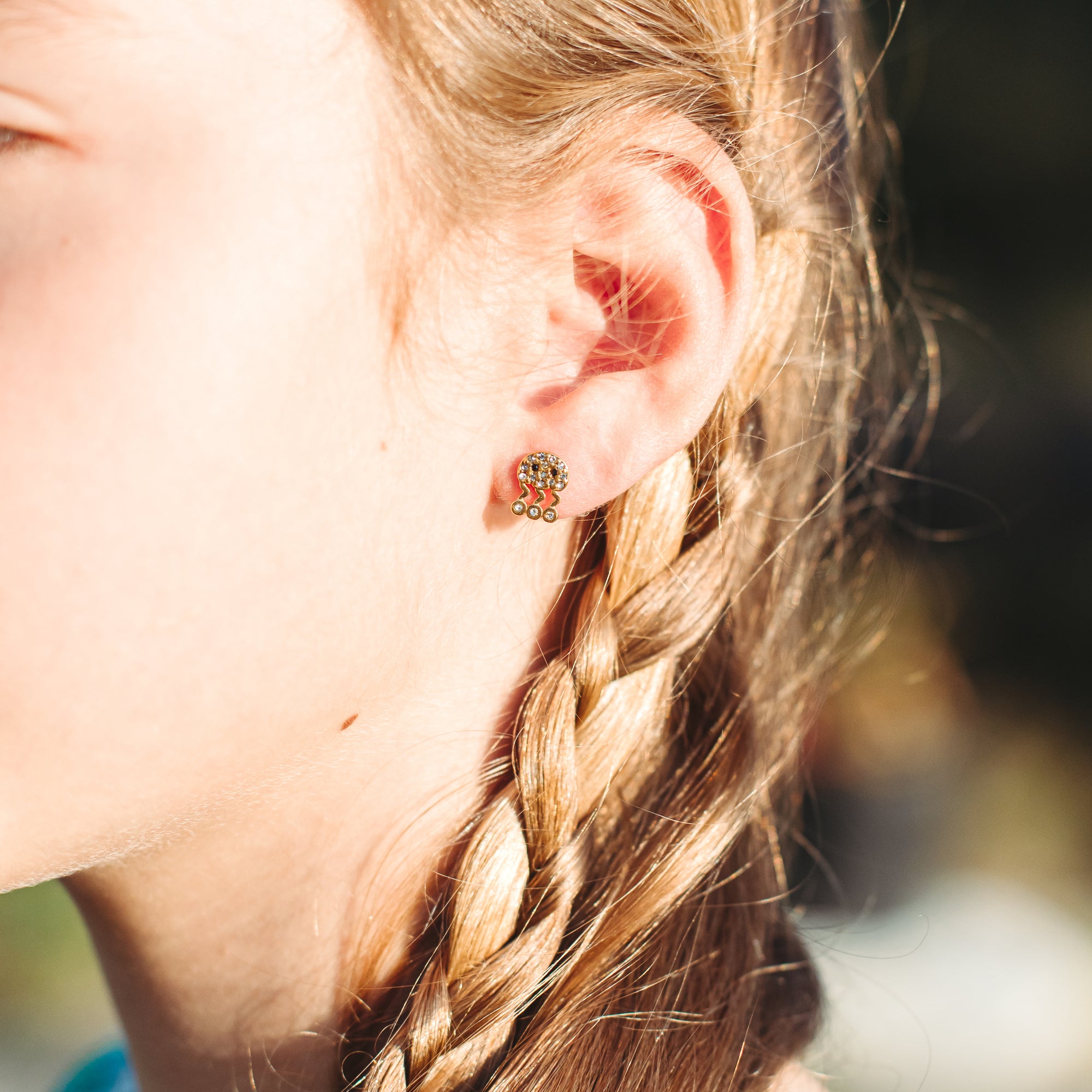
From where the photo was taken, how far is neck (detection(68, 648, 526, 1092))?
2.77ft

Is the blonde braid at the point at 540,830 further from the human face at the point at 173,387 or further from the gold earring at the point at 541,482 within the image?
the human face at the point at 173,387

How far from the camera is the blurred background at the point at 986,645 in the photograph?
238cm

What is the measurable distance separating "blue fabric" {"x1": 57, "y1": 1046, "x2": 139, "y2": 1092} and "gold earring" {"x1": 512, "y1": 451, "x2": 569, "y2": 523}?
111 cm

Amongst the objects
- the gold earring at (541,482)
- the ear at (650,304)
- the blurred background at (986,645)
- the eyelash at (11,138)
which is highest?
the eyelash at (11,138)

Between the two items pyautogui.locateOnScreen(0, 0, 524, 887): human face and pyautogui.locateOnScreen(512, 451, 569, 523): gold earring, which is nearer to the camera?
pyautogui.locateOnScreen(0, 0, 524, 887): human face

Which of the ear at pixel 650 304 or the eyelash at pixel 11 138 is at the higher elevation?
the eyelash at pixel 11 138

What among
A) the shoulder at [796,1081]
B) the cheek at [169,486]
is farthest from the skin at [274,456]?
the shoulder at [796,1081]

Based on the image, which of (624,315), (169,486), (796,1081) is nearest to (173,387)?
(169,486)

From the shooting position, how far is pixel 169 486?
2.17 feet

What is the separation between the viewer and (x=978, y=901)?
2.63 metres

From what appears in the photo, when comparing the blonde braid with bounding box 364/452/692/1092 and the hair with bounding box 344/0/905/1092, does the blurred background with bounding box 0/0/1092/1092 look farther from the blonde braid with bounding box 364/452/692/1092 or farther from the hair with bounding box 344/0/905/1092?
the blonde braid with bounding box 364/452/692/1092

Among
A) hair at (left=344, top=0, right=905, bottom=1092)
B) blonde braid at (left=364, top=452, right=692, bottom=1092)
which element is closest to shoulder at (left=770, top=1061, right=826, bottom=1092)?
hair at (left=344, top=0, right=905, bottom=1092)

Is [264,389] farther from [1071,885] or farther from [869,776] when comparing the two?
[1071,885]

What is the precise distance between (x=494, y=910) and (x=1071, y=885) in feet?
8.71
